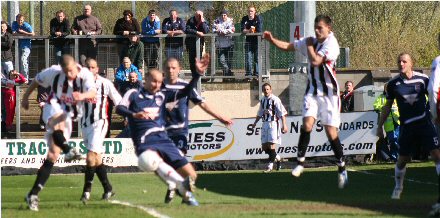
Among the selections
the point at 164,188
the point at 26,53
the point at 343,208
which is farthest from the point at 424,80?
the point at 26,53

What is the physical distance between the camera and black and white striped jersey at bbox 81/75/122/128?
54.2ft

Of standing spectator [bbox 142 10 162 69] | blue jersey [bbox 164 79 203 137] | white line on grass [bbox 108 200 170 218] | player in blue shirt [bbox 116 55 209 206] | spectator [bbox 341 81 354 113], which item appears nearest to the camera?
white line on grass [bbox 108 200 170 218]

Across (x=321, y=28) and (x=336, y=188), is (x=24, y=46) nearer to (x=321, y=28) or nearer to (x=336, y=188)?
(x=336, y=188)

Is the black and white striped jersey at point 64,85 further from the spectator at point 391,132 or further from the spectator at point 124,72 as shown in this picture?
the spectator at point 391,132

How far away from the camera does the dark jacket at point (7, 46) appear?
27766mm

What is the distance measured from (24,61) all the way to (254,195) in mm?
13099

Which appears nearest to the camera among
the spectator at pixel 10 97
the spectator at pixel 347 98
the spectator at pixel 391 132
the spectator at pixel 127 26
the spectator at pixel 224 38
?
the spectator at pixel 391 132

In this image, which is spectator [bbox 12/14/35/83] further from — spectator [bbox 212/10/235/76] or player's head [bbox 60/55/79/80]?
player's head [bbox 60/55/79/80]

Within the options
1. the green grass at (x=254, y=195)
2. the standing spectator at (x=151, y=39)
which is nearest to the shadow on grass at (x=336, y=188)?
the green grass at (x=254, y=195)

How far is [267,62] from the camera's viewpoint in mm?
30312

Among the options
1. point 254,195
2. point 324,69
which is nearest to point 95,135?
point 254,195

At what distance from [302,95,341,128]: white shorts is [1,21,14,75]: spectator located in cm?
1361


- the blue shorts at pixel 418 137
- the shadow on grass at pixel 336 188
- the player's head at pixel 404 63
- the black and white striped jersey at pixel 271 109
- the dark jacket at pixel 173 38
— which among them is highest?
the dark jacket at pixel 173 38

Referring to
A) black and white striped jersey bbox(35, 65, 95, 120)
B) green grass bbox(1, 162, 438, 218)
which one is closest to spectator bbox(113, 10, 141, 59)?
green grass bbox(1, 162, 438, 218)
